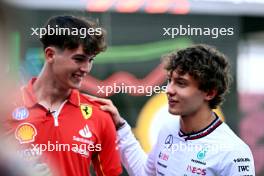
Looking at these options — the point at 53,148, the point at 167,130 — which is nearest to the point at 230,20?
the point at 167,130

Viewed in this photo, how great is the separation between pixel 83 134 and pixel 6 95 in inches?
38.6

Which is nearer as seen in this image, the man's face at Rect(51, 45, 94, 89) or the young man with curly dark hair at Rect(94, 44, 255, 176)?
the young man with curly dark hair at Rect(94, 44, 255, 176)

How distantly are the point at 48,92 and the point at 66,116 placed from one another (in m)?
0.08

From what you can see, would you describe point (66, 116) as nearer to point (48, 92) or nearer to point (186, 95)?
point (48, 92)

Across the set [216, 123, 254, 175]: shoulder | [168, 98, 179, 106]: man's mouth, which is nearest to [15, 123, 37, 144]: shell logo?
[168, 98, 179, 106]: man's mouth

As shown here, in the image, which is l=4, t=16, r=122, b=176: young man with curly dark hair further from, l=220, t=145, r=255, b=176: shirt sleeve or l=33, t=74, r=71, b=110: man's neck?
l=220, t=145, r=255, b=176: shirt sleeve

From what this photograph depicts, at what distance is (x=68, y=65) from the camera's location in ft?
4.36

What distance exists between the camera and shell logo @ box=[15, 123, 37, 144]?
128 centimetres

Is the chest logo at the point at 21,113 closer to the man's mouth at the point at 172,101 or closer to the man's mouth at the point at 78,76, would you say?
the man's mouth at the point at 78,76

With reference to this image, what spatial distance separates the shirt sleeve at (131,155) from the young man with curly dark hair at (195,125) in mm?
44

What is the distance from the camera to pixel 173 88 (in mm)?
1305

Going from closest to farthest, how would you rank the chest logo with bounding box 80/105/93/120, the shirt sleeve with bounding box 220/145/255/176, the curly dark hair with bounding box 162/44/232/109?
1. the shirt sleeve with bounding box 220/145/255/176
2. the curly dark hair with bounding box 162/44/232/109
3. the chest logo with bounding box 80/105/93/120

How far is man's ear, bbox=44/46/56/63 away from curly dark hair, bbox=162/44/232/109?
1.10 ft

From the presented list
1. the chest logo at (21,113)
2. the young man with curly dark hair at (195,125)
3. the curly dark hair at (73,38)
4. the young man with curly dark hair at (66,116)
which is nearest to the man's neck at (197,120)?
the young man with curly dark hair at (195,125)
